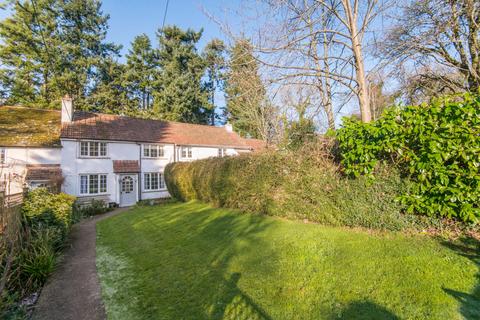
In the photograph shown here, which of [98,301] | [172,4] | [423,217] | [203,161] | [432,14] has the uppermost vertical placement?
[172,4]

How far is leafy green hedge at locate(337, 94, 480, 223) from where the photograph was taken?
4.32 m

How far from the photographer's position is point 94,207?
16.0 metres

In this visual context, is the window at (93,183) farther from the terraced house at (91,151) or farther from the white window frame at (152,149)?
the white window frame at (152,149)

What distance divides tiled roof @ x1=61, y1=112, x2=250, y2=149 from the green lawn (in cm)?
1400

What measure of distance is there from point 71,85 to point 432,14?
117 ft

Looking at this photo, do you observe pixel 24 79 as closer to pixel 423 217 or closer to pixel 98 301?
pixel 98 301

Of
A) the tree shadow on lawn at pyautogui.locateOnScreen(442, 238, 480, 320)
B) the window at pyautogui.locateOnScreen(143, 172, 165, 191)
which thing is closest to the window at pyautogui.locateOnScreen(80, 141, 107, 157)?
the window at pyautogui.locateOnScreen(143, 172, 165, 191)

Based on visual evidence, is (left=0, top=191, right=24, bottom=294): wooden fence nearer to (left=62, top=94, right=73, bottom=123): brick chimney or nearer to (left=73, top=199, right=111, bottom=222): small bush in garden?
(left=73, top=199, right=111, bottom=222): small bush in garden

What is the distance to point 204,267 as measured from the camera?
5348mm

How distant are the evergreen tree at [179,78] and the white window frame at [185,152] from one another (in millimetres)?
11246

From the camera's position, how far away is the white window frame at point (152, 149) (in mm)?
20234

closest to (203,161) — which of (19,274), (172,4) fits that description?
(172,4)

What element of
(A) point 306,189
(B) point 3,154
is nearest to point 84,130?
(B) point 3,154

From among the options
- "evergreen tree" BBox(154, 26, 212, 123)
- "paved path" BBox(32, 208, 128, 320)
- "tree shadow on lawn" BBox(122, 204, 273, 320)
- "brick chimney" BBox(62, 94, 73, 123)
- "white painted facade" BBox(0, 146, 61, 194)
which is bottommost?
"paved path" BBox(32, 208, 128, 320)
